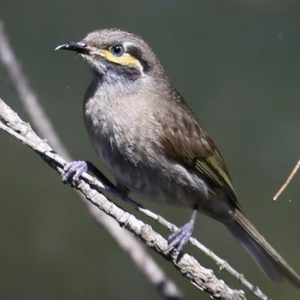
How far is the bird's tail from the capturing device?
5.27 meters

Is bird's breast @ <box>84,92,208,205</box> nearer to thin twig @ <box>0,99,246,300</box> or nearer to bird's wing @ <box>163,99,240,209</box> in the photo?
bird's wing @ <box>163,99,240,209</box>

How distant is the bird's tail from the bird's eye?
1.32 m

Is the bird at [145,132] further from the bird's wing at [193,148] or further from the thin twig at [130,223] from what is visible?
the thin twig at [130,223]

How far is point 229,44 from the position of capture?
9250 mm

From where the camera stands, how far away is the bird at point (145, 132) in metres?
4.80

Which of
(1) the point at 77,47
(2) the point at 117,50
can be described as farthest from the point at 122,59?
(1) the point at 77,47

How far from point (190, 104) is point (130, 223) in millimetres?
4606

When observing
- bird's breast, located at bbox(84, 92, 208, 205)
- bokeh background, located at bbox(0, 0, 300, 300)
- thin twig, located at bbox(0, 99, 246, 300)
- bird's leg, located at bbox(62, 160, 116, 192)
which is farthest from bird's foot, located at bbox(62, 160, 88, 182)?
bokeh background, located at bbox(0, 0, 300, 300)

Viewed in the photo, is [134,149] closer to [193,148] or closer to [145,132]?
[145,132]

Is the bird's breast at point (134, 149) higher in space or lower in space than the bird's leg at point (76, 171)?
higher

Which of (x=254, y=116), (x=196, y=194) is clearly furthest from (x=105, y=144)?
(x=254, y=116)

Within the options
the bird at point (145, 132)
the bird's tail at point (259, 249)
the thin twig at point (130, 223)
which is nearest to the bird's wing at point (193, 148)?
the bird at point (145, 132)

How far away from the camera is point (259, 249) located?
545 cm

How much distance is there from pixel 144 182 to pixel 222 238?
2982 mm
